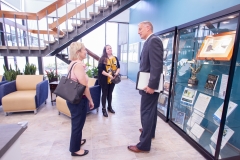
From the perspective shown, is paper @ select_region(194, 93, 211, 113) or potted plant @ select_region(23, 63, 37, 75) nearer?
paper @ select_region(194, 93, 211, 113)

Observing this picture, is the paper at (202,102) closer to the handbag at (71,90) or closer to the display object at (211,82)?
the display object at (211,82)

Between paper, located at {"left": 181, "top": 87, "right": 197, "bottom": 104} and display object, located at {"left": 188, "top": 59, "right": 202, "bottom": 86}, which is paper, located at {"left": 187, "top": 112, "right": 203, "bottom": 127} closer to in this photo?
paper, located at {"left": 181, "top": 87, "right": 197, "bottom": 104}

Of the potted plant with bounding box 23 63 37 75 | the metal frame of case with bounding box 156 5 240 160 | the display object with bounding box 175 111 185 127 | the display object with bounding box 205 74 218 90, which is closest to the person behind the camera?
the metal frame of case with bounding box 156 5 240 160

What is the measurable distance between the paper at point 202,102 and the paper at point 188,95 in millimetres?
86

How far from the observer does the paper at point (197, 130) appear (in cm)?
196

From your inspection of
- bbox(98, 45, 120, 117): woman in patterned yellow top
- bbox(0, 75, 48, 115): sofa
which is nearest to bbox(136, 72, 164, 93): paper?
bbox(98, 45, 120, 117): woman in patterned yellow top

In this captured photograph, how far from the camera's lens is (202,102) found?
6.38ft

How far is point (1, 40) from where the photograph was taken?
12.8 ft

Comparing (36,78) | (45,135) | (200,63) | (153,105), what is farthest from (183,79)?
(36,78)

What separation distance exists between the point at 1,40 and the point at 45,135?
3.56 m

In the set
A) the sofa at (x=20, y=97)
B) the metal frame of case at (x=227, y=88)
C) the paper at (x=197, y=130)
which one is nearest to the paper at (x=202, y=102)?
the paper at (x=197, y=130)

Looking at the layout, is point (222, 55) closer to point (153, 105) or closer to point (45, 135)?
point (153, 105)

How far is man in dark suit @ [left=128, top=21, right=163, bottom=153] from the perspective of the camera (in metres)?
1.44

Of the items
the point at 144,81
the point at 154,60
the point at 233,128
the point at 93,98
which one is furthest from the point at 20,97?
the point at 233,128
